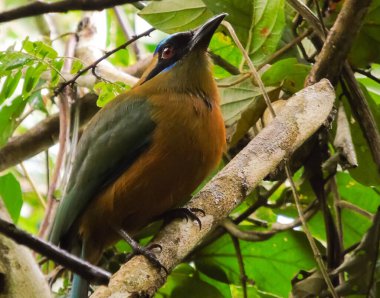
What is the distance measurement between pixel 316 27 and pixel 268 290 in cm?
119

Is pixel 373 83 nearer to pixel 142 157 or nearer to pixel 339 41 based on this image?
pixel 339 41

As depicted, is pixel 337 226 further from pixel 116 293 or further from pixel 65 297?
pixel 116 293

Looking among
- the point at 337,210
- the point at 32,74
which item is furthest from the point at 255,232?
the point at 32,74

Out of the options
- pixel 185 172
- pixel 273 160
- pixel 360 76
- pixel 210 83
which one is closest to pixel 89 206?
pixel 185 172

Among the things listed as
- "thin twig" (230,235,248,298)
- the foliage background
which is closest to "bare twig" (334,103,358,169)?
the foliage background

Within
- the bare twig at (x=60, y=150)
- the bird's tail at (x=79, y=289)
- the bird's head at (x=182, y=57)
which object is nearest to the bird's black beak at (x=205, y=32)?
the bird's head at (x=182, y=57)

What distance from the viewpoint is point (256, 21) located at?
2877 millimetres

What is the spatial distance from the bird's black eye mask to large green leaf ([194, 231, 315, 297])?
0.83m

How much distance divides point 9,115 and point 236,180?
4.78ft

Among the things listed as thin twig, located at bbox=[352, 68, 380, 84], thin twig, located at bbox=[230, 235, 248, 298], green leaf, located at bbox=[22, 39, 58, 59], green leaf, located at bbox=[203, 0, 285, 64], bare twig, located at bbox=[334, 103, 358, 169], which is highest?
green leaf, located at bbox=[22, 39, 58, 59]

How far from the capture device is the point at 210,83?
111 inches

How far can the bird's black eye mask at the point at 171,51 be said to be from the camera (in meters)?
2.96

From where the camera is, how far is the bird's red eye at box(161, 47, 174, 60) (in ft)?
9.93

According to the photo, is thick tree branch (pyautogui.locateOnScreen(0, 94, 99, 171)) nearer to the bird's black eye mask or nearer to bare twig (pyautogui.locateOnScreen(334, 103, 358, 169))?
the bird's black eye mask
